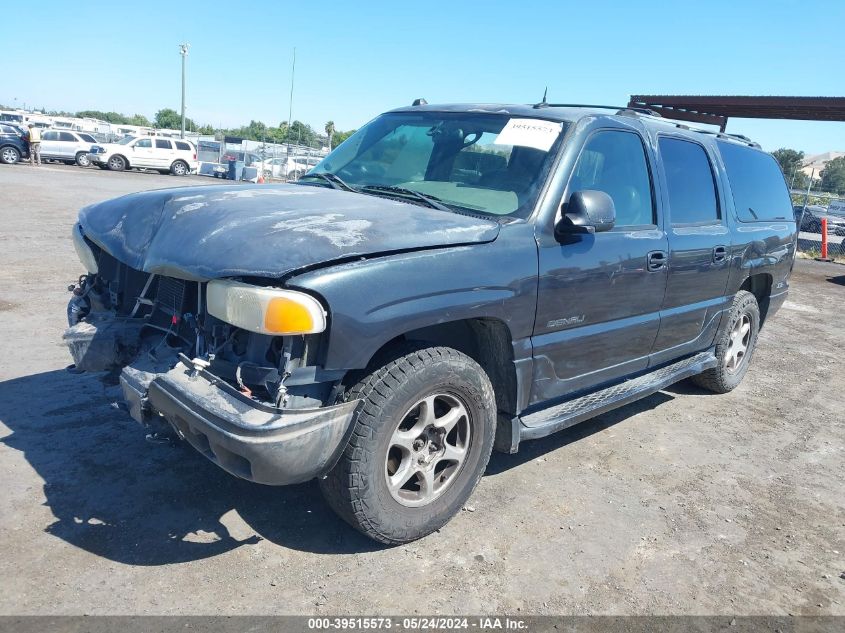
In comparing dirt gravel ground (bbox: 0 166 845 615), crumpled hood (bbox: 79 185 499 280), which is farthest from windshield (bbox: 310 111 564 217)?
dirt gravel ground (bbox: 0 166 845 615)

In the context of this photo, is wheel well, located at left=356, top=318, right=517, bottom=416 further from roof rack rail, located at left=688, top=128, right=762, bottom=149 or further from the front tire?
roof rack rail, located at left=688, top=128, right=762, bottom=149

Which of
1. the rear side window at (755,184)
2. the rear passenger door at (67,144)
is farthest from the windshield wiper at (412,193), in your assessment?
the rear passenger door at (67,144)

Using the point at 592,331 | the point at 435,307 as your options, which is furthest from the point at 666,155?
the point at 435,307

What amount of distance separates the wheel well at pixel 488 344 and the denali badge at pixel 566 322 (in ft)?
0.98

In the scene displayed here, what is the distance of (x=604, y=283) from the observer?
11.5ft

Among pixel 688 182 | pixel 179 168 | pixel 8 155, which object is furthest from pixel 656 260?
pixel 179 168

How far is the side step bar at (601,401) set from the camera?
133 inches

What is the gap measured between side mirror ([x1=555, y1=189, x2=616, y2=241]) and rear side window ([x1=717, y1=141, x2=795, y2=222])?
2258 mm

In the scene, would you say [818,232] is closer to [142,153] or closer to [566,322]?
[566,322]

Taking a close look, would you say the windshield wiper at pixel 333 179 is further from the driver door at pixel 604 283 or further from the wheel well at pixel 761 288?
the wheel well at pixel 761 288

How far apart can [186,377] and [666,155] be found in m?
3.25

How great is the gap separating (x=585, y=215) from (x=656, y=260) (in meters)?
0.97

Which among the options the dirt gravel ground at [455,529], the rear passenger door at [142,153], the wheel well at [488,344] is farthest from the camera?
the rear passenger door at [142,153]

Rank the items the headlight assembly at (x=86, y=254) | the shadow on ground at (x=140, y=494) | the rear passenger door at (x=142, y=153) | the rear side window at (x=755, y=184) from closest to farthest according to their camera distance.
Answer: the shadow on ground at (x=140, y=494) → the headlight assembly at (x=86, y=254) → the rear side window at (x=755, y=184) → the rear passenger door at (x=142, y=153)
